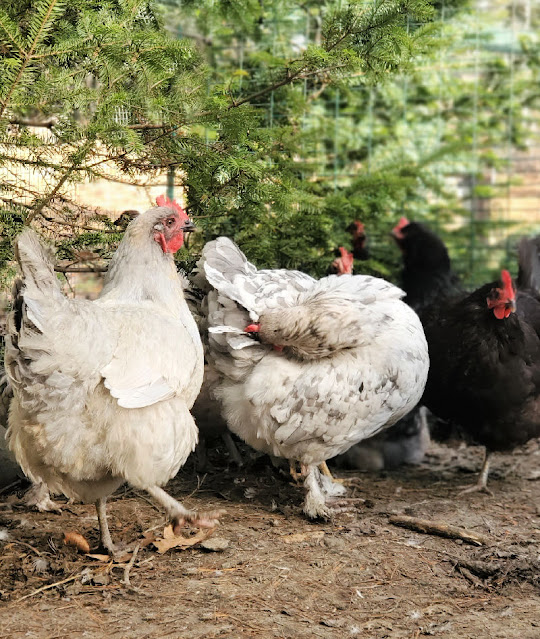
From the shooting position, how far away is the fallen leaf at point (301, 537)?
3639 mm

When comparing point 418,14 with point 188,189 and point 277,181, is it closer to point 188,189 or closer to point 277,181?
point 277,181

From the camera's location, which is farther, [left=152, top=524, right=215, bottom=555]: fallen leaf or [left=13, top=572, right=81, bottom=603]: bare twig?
[left=152, top=524, right=215, bottom=555]: fallen leaf

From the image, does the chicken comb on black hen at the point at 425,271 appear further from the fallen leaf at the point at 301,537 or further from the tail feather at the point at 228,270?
the fallen leaf at the point at 301,537

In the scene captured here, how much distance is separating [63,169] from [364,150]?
4.15 meters

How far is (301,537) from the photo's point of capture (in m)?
3.70

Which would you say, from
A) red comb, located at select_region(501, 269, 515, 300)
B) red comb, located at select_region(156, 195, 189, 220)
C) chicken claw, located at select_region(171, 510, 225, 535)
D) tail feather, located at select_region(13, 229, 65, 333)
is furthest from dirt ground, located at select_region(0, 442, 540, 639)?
red comb, located at select_region(156, 195, 189, 220)

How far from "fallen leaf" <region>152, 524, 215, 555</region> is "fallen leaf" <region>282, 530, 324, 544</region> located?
0.41 metres

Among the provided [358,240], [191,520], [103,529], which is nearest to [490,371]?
[358,240]

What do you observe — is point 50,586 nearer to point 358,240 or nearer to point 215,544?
point 215,544

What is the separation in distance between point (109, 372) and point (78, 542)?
1.01 meters

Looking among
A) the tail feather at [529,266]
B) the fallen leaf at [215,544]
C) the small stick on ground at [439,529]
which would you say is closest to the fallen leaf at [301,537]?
the fallen leaf at [215,544]

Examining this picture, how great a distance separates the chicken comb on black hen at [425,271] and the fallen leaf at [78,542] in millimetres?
2948

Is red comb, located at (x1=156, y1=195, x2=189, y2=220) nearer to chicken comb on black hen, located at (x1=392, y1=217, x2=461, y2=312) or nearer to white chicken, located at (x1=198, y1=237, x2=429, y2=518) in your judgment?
white chicken, located at (x1=198, y1=237, x2=429, y2=518)

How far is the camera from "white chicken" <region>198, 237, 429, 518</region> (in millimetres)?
3822
